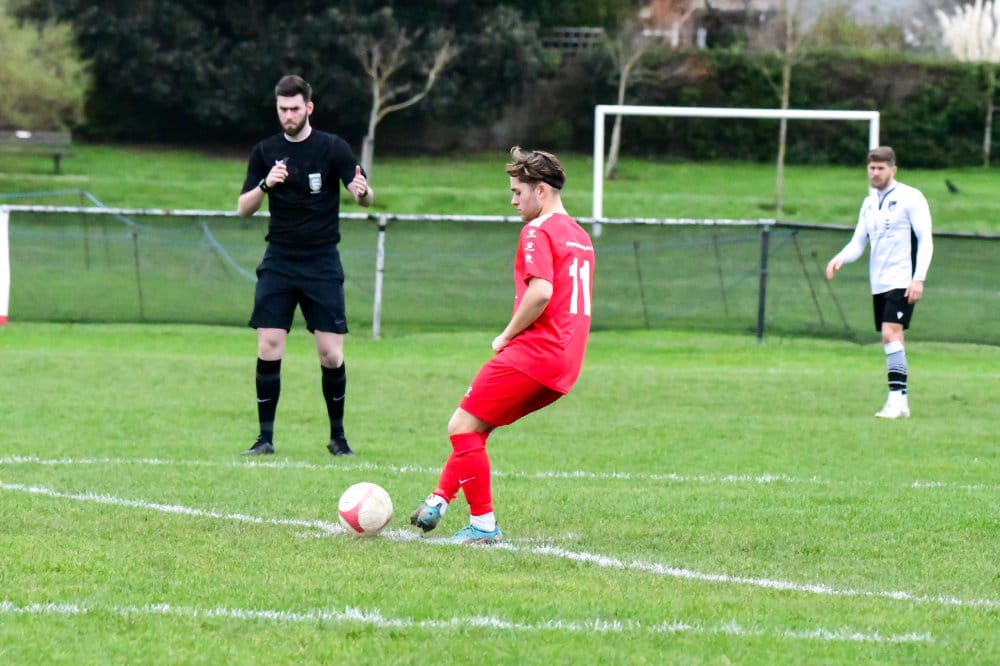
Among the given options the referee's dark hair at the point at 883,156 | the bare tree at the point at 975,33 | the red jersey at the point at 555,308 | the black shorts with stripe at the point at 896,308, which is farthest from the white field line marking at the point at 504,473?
the bare tree at the point at 975,33

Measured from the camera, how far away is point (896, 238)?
11.9 m

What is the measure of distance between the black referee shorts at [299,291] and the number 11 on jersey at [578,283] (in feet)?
9.67

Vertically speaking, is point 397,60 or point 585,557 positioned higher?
point 397,60

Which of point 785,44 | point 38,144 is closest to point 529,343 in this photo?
point 38,144

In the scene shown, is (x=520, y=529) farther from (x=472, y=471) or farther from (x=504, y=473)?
(x=504, y=473)

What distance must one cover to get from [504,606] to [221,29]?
46171mm

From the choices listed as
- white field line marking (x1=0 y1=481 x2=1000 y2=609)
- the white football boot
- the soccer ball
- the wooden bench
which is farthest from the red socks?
the wooden bench

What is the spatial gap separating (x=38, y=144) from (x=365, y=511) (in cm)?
3795

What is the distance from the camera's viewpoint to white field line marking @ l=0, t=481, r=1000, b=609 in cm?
563

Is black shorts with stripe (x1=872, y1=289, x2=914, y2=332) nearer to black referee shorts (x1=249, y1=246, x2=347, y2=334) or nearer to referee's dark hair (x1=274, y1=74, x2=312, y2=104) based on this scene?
black referee shorts (x1=249, y1=246, x2=347, y2=334)

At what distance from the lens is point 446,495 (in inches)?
266

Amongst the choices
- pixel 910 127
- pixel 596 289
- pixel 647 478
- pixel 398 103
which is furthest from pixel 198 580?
pixel 910 127

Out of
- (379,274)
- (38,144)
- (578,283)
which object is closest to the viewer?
(578,283)

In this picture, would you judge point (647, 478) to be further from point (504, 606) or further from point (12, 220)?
point (12, 220)
